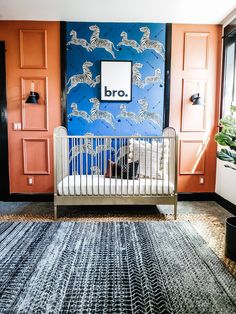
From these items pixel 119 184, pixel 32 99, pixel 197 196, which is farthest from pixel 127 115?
pixel 197 196

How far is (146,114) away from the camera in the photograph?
405 centimetres

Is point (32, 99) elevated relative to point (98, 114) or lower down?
elevated

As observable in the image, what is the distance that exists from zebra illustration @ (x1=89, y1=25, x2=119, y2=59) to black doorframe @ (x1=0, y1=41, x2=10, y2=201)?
126 centimetres

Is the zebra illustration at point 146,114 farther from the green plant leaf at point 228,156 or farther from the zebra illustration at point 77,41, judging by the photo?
the green plant leaf at point 228,156

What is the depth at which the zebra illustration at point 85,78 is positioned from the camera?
3959 mm

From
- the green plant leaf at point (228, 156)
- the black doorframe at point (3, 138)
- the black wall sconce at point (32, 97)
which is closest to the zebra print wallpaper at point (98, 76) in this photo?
the black wall sconce at point (32, 97)

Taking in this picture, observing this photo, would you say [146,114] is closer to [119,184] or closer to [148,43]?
[148,43]

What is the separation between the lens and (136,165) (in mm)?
3449

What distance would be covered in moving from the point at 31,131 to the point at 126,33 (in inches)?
77.8

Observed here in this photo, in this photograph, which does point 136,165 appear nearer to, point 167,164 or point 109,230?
point 167,164

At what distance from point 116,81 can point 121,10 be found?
0.91 meters

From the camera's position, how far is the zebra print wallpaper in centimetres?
393

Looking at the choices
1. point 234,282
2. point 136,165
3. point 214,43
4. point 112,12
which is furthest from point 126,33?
point 234,282

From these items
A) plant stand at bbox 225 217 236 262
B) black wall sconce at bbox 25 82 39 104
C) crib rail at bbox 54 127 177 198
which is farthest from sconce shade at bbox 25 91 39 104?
plant stand at bbox 225 217 236 262
